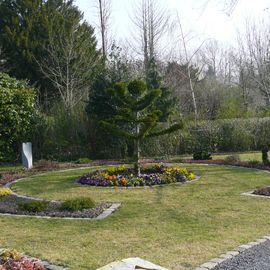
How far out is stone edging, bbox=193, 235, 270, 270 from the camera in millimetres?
5313

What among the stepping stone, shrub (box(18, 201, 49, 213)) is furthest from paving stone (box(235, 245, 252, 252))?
shrub (box(18, 201, 49, 213))

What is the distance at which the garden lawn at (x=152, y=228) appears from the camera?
5.86m

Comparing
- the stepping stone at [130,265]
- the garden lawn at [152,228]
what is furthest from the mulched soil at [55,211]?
the stepping stone at [130,265]

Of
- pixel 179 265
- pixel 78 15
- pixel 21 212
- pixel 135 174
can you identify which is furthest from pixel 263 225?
pixel 78 15

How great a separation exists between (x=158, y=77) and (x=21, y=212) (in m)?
15.4

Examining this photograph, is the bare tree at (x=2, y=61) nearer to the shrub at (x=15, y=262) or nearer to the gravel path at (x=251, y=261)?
the shrub at (x=15, y=262)

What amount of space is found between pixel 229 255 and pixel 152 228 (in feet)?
5.95

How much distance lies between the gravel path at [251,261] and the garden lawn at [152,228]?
29 centimetres

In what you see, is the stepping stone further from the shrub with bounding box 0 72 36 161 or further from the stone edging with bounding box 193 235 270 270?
the shrub with bounding box 0 72 36 161

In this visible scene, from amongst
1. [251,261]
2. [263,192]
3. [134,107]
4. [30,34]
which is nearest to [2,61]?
[30,34]

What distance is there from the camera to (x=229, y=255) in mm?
5727

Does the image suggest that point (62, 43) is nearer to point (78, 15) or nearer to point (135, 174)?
Answer: point (78, 15)

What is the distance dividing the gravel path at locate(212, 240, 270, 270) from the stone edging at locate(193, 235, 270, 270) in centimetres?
5

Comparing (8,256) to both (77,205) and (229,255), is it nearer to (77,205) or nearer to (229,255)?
(229,255)
